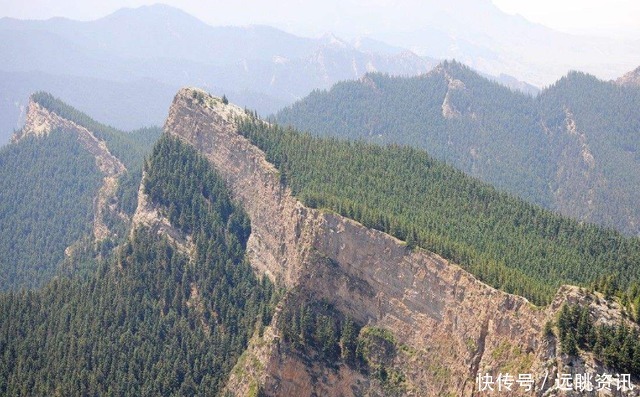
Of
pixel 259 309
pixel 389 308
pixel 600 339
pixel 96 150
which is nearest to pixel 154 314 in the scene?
pixel 259 309

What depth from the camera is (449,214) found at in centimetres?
10138

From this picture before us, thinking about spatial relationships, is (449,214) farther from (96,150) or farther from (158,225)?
(96,150)

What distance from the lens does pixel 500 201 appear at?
10875 centimetres

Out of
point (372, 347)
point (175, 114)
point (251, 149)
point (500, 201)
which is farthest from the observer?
point (175, 114)

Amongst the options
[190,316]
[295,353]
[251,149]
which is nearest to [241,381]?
[295,353]

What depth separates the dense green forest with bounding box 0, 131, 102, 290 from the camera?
14888 centimetres

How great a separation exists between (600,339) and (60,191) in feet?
438

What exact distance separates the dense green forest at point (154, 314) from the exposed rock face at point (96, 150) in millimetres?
30576

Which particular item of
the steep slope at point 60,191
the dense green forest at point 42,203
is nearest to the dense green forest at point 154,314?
the steep slope at point 60,191

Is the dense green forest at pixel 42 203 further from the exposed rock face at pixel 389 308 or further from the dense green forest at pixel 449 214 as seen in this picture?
the exposed rock face at pixel 389 308

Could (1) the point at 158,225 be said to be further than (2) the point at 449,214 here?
Yes

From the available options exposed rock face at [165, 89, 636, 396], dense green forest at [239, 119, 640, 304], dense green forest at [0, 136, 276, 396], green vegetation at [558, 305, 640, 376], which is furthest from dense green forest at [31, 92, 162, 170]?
green vegetation at [558, 305, 640, 376]

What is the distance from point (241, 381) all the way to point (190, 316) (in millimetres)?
16450

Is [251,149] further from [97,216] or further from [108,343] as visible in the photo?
[97,216]
